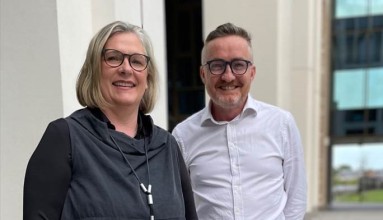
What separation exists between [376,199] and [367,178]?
0.69 meters

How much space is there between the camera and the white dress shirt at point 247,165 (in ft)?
6.21

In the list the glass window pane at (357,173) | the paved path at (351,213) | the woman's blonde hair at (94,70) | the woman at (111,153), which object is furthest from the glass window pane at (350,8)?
the woman's blonde hair at (94,70)

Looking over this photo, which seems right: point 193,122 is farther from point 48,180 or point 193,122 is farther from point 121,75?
point 48,180

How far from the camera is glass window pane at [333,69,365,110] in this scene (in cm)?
1077

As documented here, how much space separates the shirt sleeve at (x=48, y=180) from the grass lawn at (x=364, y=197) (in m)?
11.3

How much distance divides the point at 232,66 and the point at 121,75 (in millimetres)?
709

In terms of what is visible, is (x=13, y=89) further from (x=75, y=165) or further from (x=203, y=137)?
(x=75, y=165)

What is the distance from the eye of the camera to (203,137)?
2025 mm

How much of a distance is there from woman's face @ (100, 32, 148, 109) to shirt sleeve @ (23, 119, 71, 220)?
0.27 m

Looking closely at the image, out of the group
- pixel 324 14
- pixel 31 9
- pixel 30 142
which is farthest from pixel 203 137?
pixel 324 14

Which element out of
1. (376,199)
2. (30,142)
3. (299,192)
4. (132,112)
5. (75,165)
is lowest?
(376,199)

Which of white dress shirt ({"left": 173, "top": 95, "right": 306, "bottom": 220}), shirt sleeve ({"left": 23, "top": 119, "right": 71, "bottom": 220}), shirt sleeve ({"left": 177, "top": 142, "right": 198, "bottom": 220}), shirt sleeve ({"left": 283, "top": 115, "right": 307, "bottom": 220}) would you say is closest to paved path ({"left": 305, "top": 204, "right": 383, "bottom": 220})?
shirt sleeve ({"left": 283, "top": 115, "right": 307, "bottom": 220})

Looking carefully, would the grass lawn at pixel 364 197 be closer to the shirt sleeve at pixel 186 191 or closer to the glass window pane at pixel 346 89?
the glass window pane at pixel 346 89

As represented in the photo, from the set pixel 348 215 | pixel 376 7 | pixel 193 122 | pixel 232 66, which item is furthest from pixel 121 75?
pixel 376 7
